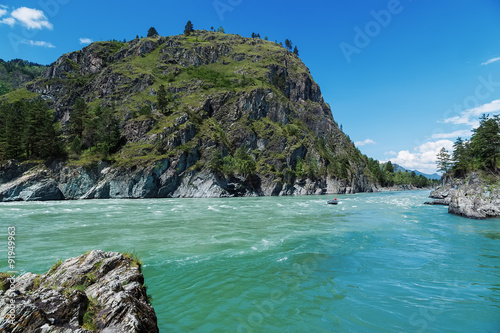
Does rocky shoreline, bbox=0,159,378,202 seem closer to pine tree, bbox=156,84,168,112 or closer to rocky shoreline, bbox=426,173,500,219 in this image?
pine tree, bbox=156,84,168,112

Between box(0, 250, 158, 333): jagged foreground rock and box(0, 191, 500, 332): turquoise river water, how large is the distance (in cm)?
212

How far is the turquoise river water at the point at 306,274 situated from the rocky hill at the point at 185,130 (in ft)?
209

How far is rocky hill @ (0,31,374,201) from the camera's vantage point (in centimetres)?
8394

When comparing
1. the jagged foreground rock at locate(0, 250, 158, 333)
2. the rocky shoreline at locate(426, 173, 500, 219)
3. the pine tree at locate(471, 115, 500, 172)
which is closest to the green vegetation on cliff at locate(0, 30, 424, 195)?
the pine tree at locate(471, 115, 500, 172)

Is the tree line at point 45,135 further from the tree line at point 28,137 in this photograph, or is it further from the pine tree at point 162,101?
the pine tree at point 162,101

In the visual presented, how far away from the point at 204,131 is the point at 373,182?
412 ft

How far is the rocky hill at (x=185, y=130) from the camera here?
83.9m

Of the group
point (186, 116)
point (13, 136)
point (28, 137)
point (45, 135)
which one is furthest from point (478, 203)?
point (13, 136)

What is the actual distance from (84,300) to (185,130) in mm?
103663

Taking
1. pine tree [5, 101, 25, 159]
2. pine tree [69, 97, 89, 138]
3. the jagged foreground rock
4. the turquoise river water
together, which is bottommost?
the turquoise river water

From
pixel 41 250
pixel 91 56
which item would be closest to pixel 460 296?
pixel 41 250

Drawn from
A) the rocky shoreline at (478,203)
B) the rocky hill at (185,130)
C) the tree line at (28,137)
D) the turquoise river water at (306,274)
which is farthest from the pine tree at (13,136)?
the rocky shoreline at (478,203)

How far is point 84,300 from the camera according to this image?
6344 millimetres

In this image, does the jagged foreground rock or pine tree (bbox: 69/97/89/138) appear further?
pine tree (bbox: 69/97/89/138)
